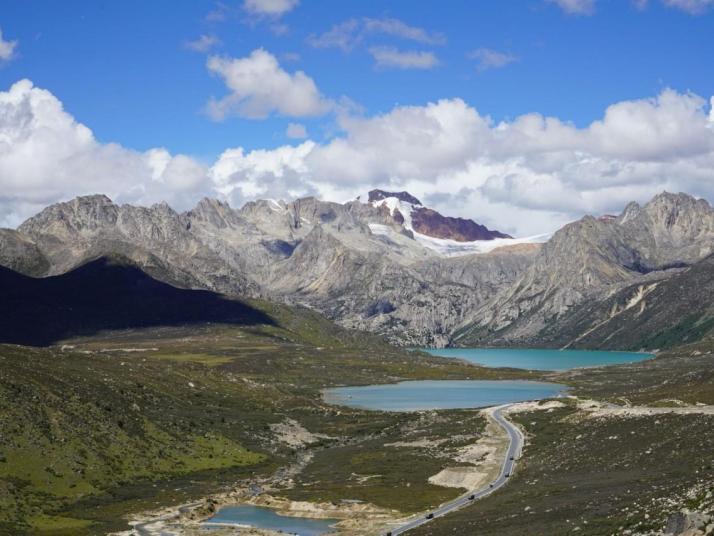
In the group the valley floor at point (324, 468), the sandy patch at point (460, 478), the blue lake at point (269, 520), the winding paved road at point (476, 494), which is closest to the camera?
the valley floor at point (324, 468)

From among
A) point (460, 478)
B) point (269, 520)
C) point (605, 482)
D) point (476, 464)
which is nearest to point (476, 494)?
point (460, 478)

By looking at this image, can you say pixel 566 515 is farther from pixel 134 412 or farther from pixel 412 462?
pixel 134 412

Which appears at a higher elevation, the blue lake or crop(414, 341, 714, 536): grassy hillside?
crop(414, 341, 714, 536): grassy hillside

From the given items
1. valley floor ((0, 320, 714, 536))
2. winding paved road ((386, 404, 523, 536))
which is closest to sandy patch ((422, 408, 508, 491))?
valley floor ((0, 320, 714, 536))

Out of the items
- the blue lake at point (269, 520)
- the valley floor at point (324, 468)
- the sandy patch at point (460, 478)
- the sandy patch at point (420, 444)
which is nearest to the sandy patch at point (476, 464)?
the sandy patch at point (460, 478)

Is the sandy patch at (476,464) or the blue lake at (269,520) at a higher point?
the sandy patch at (476,464)

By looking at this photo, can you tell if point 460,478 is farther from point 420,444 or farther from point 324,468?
point 420,444

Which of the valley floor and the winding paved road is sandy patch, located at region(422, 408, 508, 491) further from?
the winding paved road

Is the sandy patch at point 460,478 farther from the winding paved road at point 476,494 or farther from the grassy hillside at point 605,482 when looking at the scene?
the grassy hillside at point 605,482

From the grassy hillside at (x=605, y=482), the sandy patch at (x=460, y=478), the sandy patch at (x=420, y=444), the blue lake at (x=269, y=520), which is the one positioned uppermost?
the grassy hillside at (x=605, y=482)

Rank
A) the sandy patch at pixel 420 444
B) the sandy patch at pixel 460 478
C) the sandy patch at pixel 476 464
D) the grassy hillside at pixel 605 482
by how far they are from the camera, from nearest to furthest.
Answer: the grassy hillside at pixel 605 482 → the sandy patch at pixel 460 478 → the sandy patch at pixel 476 464 → the sandy patch at pixel 420 444
